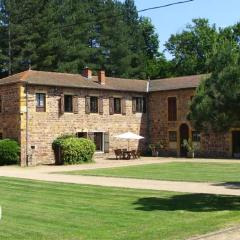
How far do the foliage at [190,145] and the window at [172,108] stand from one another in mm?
2322

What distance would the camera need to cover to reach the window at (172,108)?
45.1 meters

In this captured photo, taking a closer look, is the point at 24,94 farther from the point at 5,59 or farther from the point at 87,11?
the point at 87,11

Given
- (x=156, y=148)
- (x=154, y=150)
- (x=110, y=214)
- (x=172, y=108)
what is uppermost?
(x=172, y=108)

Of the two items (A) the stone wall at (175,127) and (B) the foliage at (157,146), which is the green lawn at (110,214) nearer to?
(A) the stone wall at (175,127)

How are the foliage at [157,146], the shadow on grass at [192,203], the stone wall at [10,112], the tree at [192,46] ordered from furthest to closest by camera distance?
the tree at [192,46] < the foliage at [157,146] < the stone wall at [10,112] < the shadow on grass at [192,203]

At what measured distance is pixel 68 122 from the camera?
Answer: 133 ft

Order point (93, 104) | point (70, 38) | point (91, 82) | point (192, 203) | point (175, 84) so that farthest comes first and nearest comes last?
point (70, 38), point (175, 84), point (91, 82), point (93, 104), point (192, 203)

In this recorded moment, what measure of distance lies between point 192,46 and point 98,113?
106 feet

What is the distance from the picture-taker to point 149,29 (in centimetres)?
8238

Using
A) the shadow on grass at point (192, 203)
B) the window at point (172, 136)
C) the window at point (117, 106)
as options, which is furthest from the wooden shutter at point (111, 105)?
the shadow on grass at point (192, 203)

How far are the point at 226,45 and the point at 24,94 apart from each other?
76.3 feet

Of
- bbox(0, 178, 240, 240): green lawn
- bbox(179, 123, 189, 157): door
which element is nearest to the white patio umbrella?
bbox(179, 123, 189, 157): door

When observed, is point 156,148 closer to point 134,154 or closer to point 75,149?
point 134,154

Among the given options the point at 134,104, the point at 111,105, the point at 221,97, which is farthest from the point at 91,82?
the point at 221,97
